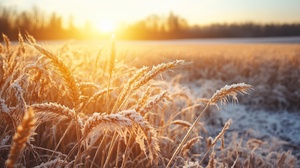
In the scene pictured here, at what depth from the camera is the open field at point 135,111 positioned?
91 centimetres

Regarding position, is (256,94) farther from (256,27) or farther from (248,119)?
(256,27)

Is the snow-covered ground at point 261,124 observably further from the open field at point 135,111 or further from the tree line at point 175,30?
the tree line at point 175,30

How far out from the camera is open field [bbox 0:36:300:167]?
0.91 meters

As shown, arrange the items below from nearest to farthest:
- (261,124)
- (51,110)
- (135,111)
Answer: (135,111), (51,110), (261,124)

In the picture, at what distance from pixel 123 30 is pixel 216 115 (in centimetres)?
5603

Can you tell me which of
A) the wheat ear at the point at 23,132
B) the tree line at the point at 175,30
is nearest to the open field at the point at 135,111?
the wheat ear at the point at 23,132

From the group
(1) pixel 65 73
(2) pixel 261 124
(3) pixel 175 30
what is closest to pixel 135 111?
(1) pixel 65 73

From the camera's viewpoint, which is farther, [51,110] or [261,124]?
[261,124]

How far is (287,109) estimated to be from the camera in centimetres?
477

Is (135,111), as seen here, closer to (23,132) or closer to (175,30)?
(23,132)

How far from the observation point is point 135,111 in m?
0.80

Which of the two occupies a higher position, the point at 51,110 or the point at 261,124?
the point at 51,110

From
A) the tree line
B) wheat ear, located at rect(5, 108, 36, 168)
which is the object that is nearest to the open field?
wheat ear, located at rect(5, 108, 36, 168)

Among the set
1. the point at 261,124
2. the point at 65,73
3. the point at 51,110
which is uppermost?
the point at 65,73
